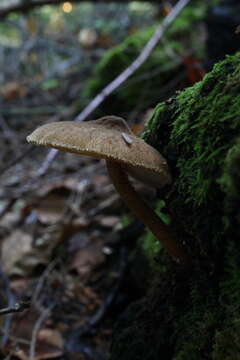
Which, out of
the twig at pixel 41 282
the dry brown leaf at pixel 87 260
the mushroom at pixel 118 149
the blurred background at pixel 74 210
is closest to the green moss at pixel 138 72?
the blurred background at pixel 74 210

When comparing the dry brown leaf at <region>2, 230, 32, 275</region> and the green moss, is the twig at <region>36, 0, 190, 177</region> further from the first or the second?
the green moss

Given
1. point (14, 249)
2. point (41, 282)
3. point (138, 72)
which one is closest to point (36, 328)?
point (41, 282)

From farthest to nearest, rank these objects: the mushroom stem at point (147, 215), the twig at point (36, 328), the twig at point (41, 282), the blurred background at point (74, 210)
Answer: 1. the twig at point (41, 282)
2. the blurred background at point (74, 210)
3. the twig at point (36, 328)
4. the mushroom stem at point (147, 215)

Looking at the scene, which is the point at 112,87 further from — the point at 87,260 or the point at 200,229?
the point at 200,229

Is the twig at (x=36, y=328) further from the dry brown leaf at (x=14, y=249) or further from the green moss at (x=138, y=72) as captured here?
the green moss at (x=138, y=72)

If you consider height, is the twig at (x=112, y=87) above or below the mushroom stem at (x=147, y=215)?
above

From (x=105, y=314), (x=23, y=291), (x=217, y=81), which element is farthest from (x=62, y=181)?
(x=217, y=81)
